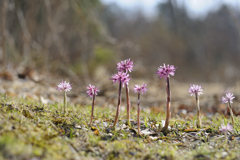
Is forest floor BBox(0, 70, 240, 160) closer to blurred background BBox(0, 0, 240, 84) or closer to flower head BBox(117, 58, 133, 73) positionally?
flower head BBox(117, 58, 133, 73)

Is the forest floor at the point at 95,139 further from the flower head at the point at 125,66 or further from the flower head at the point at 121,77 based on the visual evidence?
the flower head at the point at 125,66

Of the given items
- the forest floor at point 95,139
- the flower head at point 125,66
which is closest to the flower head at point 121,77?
the flower head at point 125,66

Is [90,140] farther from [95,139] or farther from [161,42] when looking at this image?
[161,42]

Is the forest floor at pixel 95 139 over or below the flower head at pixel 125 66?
below

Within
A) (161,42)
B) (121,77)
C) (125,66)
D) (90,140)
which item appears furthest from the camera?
(161,42)

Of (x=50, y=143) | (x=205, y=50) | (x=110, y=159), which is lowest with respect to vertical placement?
(x=110, y=159)

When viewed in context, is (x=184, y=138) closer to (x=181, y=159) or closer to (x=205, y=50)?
(x=181, y=159)

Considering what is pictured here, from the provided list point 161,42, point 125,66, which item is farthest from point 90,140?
point 161,42

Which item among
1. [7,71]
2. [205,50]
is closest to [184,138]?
[7,71]
